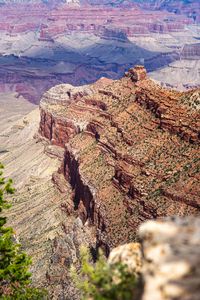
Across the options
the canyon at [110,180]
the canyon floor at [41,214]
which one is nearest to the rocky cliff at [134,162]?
the canyon at [110,180]

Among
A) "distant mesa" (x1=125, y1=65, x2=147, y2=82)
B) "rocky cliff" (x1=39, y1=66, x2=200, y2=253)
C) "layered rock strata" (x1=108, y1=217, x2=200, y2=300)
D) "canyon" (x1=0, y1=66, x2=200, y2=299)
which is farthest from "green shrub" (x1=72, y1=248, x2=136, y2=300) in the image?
"distant mesa" (x1=125, y1=65, x2=147, y2=82)

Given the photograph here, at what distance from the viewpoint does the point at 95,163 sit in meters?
75.3

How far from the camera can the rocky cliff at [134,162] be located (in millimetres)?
52250

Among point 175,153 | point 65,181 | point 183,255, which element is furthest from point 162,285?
point 65,181

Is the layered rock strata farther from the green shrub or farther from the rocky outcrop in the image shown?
the green shrub

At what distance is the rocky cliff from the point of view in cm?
5225

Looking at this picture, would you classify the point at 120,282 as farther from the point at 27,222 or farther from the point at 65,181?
the point at 65,181

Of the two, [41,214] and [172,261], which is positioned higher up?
[172,261]

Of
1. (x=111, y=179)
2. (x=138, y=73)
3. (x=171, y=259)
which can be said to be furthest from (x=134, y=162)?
(x=171, y=259)

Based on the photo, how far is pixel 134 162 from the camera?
2387 inches

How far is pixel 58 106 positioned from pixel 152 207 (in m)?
75.9

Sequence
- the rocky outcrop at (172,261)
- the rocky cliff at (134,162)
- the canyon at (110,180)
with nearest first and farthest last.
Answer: the rocky outcrop at (172,261) < the rocky cliff at (134,162) < the canyon at (110,180)

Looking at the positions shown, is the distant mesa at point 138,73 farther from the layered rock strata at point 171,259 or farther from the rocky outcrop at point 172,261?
the rocky outcrop at point 172,261

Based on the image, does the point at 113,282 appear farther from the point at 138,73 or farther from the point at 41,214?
the point at 138,73
